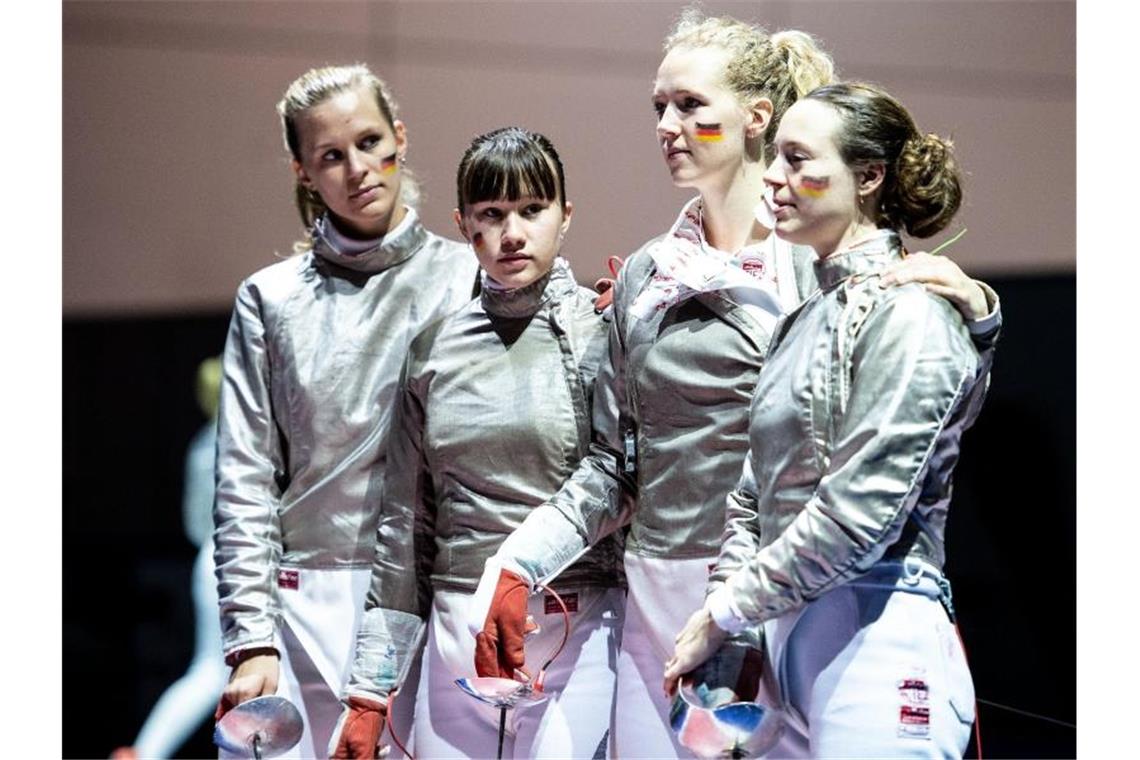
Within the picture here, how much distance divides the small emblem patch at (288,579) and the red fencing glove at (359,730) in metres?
0.30

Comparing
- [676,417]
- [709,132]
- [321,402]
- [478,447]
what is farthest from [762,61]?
[321,402]

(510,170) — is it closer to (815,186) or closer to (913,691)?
(815,186)

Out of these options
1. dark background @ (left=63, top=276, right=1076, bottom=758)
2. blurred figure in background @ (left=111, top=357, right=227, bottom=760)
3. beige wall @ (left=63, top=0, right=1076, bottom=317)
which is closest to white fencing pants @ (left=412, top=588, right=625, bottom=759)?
beige wall @ (left=63, top=0, right=1076, bottom=317)

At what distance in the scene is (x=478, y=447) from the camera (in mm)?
2416

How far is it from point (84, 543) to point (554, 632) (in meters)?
2.61

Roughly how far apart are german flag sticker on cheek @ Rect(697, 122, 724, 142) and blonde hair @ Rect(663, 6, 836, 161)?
2.4 inches

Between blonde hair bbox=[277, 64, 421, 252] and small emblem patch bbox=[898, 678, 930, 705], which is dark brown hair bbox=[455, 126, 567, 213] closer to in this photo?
blonde hair bbox=[277, 64, 421, 252]

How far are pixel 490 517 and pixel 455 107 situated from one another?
47.9 inches

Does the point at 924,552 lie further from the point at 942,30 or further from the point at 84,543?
the point at 84,543

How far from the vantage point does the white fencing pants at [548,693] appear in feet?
7.74

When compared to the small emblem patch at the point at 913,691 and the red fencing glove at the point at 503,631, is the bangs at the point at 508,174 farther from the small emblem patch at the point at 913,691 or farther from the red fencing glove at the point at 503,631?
the small emblem patch at the point at 913,691

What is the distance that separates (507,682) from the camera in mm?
2195

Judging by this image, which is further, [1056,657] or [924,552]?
[1056,657]

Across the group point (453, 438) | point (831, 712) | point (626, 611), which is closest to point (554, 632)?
point (626, 611)
